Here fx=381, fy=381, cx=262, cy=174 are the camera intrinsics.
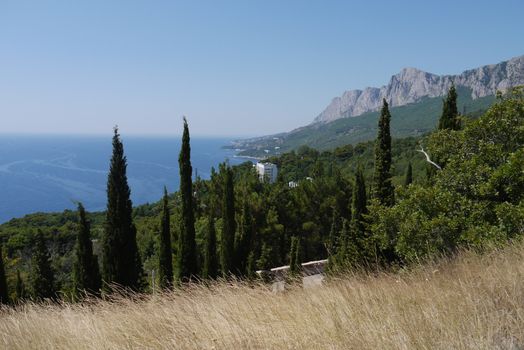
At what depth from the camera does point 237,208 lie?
3462cm

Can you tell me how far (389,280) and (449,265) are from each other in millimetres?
830

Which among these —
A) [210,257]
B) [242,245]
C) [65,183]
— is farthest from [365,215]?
[65,183]

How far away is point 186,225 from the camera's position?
20312 mm

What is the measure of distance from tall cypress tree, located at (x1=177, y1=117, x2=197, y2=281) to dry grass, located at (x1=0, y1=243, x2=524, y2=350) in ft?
49.5

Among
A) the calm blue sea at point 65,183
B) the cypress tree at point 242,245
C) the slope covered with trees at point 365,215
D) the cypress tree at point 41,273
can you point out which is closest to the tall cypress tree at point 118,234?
the slope covered with trees at point 365,215

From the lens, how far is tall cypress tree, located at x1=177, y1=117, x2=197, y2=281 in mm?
19953

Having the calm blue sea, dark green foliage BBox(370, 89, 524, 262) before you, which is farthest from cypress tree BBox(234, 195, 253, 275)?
the calm blue sea

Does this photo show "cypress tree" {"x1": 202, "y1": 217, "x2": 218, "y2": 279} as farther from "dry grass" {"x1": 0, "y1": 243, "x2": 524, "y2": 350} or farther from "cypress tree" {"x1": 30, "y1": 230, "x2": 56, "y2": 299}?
"dry grass" {"x1": 0, "y1": 243, "x2": 524, "y2": 350}

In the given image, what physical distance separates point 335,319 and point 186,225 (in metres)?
17.6

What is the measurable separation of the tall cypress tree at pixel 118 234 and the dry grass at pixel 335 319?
11.9m

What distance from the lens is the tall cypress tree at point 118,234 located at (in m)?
16.4

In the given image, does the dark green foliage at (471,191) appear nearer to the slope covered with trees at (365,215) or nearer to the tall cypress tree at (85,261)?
the slope covered with trees at (365,215)

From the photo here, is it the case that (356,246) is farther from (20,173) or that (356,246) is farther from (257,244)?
(20,173)

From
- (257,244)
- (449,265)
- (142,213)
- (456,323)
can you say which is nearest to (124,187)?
(449,265)
